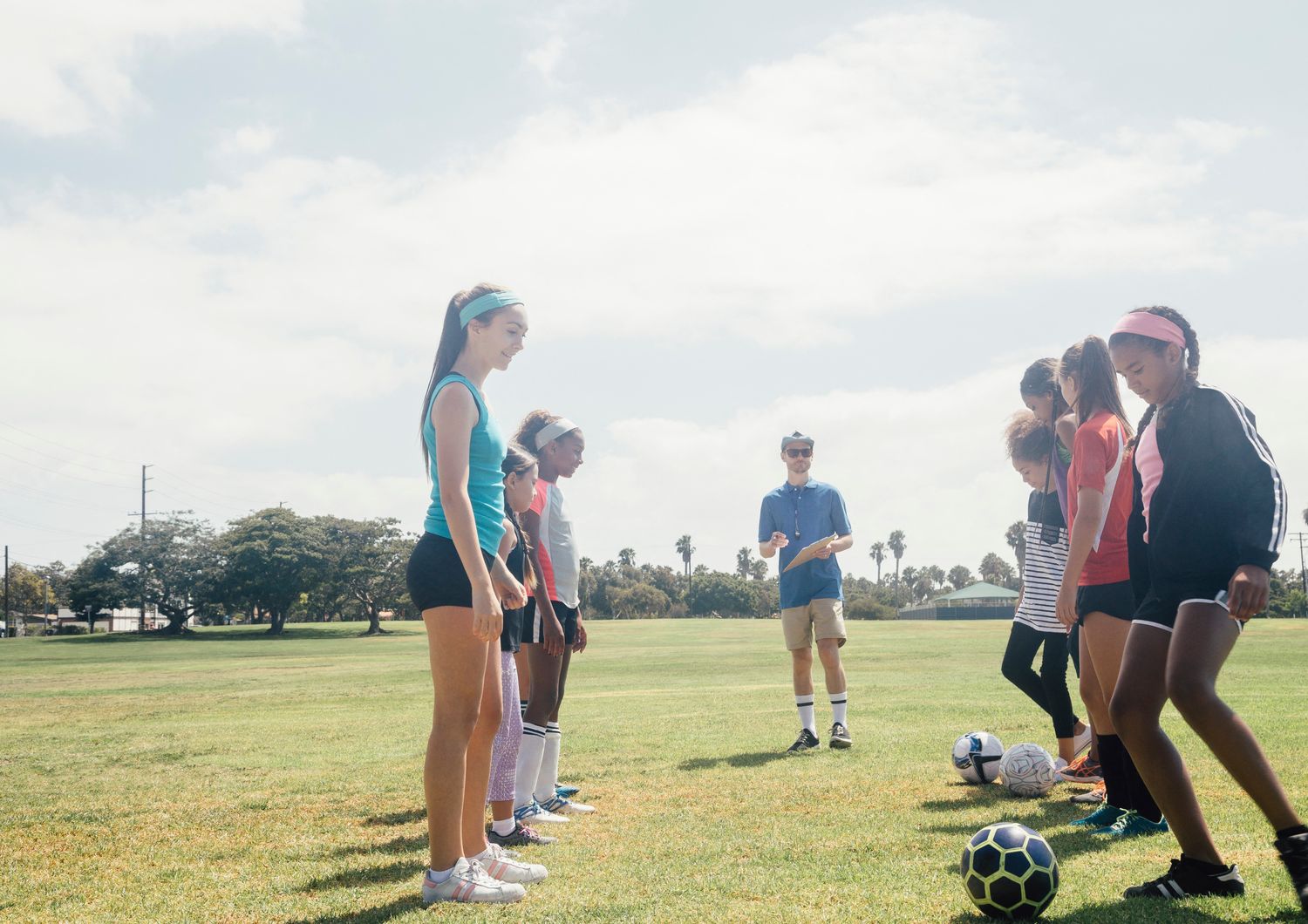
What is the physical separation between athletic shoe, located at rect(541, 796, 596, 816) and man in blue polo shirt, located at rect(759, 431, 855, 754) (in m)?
3.47

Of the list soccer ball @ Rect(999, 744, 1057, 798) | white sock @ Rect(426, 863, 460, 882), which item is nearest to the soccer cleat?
soccer ball @ Rect(999, 744, 1057, 798)

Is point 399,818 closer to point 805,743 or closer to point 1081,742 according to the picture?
point 805,743

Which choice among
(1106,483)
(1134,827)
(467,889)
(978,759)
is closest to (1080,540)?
(1106,483)

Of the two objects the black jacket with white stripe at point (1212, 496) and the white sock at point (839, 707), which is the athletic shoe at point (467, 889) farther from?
the white sock at point (839, 707)

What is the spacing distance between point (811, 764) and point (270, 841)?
4179 millimetres

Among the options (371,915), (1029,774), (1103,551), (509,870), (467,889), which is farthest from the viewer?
(1029,774)

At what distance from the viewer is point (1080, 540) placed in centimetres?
534

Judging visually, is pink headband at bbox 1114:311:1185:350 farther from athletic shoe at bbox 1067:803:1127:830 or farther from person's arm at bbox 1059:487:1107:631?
athletic shoe at bbox 1067:803:1127:830

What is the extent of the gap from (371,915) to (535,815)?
6.78 ft

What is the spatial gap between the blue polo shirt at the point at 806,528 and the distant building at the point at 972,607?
4290 inches

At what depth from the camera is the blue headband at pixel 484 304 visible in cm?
480

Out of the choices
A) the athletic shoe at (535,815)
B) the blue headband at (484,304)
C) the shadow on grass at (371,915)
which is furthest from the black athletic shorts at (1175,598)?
the athletic shoe at (535,815)

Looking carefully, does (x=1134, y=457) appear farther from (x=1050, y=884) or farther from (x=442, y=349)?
(x=442, y=349)

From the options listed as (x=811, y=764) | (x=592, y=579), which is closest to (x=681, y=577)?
(x=592, y=579)
